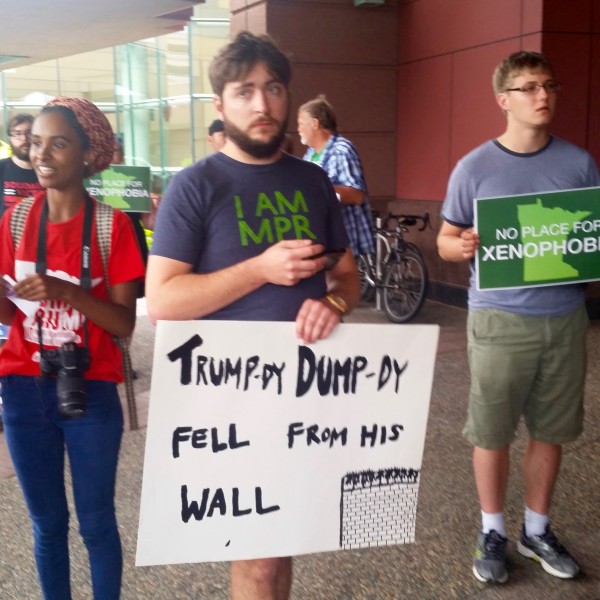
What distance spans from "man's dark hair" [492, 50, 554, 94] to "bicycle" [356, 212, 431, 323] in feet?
16.3

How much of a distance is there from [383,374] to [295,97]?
7651 mm

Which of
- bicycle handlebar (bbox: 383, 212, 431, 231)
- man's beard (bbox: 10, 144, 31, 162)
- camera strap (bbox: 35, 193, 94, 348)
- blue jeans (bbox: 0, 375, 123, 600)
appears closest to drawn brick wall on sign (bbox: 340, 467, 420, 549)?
blue jeans (bbox: 0, 375, 123, 600)

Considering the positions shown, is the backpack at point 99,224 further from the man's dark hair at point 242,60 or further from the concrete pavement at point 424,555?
the concrete pavement at point 424,555

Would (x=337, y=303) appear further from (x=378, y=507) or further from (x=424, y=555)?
Answer: (x=424, y=555)

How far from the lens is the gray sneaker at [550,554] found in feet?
9.71

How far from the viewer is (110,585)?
91.1 inches

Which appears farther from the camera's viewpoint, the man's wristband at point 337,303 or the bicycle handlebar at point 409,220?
the bicycle handlebar at point 409,220

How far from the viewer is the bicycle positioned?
309 inches

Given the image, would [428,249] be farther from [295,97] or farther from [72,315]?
[72,315]

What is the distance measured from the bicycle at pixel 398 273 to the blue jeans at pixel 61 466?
5.75m

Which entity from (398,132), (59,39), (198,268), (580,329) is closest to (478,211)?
(580,329)

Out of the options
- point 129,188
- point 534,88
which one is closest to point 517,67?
point 534,88

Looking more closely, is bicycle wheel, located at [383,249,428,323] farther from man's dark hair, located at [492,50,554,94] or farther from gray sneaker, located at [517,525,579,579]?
man's dark hair, located at [492,50,554,94]

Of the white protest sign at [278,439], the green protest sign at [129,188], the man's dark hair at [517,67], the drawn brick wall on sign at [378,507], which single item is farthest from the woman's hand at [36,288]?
the green protest sign at [129,188]
